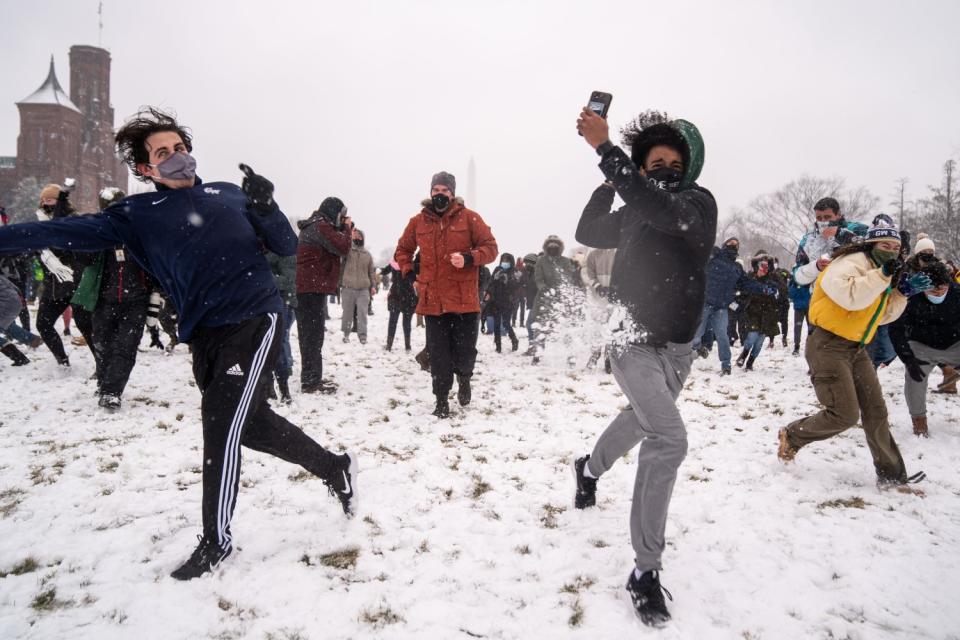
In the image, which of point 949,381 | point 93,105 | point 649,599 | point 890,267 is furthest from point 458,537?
point 93,105

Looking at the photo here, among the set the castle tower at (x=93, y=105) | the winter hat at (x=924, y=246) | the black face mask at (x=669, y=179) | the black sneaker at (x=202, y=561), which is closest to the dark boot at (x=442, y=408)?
the black sneaker at (x=202, y=561)

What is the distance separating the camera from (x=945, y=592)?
2395mm

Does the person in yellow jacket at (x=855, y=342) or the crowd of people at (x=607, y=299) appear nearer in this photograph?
the crowd of people at (x=607, y=299)

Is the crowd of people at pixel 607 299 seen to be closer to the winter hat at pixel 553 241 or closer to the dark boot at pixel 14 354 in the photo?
the dark boot at pixel 14 354

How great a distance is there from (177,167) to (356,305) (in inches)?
293

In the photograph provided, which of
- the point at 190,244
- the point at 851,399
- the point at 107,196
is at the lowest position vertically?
the point at 851,399

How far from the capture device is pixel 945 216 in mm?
31391

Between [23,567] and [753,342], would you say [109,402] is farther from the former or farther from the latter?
[753,342]

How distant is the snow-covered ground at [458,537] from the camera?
7.04 ft

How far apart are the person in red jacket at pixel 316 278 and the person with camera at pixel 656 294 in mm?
4152

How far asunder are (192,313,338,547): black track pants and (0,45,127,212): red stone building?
7977cm

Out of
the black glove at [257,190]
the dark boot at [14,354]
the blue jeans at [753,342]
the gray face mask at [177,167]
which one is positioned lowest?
the dark boot at [14,354]

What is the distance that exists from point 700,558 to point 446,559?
135cm

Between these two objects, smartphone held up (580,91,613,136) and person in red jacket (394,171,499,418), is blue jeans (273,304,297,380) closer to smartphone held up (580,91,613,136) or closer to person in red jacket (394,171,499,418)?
person in red jacket (394,171,499,418)
